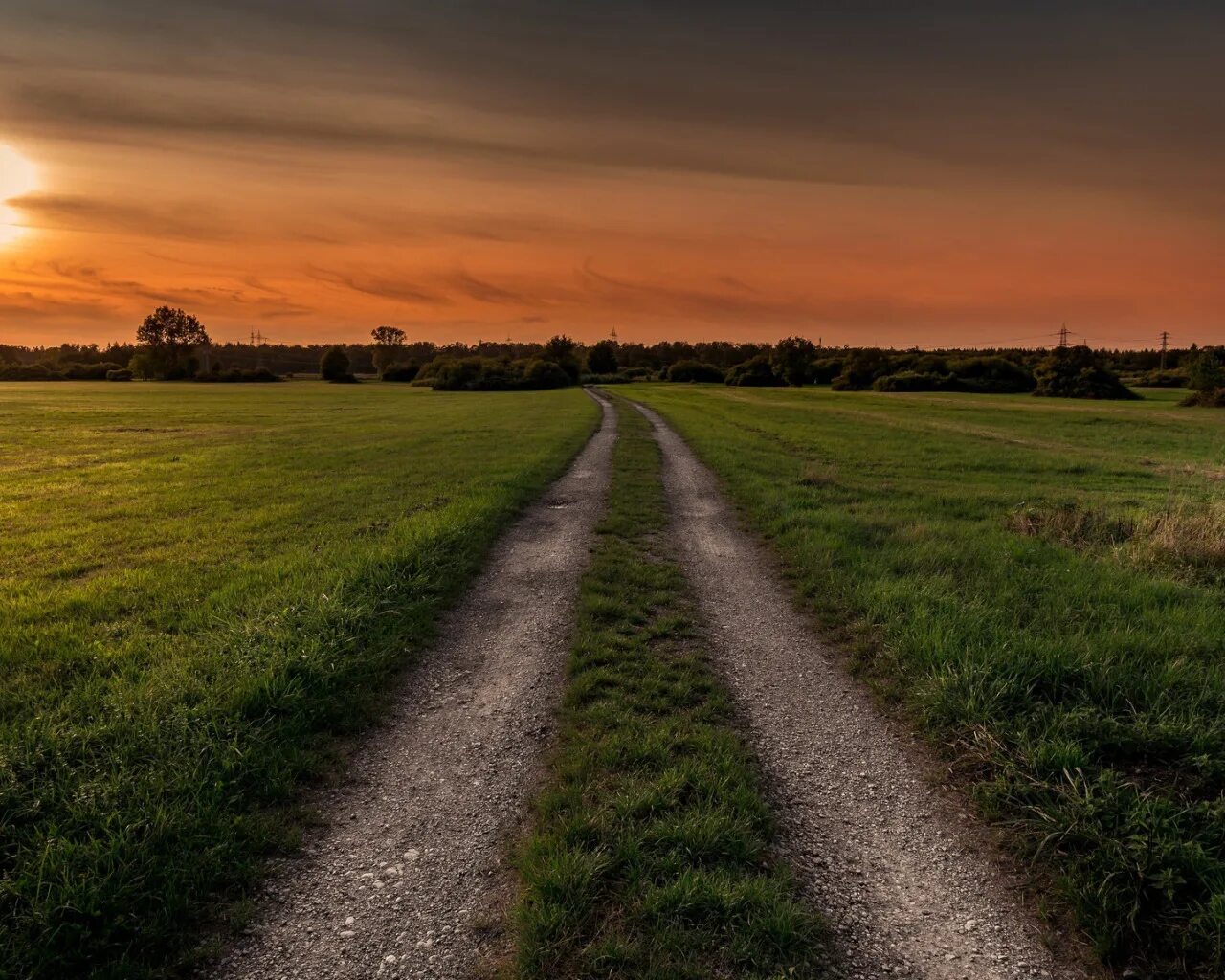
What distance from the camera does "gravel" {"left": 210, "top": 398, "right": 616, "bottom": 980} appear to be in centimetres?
359

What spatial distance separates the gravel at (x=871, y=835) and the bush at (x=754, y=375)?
111 meters

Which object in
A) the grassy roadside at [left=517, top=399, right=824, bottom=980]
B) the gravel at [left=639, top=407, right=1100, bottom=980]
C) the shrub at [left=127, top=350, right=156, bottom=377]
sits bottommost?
the gravel at [left=639, top=407, right=1100, bottom=980]

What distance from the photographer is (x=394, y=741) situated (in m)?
5.73

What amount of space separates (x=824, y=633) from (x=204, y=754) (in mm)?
6866

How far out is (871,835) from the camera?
15.0 feet

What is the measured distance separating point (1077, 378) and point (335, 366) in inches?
4838

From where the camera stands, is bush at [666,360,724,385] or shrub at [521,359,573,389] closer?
shrub at [521,359,573,389]

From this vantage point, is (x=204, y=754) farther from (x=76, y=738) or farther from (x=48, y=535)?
(x=48, y=535)

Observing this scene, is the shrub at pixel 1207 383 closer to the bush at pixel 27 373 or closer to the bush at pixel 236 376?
the bush at pixel 236 376

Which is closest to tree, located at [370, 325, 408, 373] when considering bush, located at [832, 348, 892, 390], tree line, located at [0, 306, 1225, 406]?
tree line, located at [0, 306, 1225, 406]

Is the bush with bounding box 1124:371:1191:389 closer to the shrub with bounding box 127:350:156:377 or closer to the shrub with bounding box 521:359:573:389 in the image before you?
the shrub with bounding box 521:359:573:389

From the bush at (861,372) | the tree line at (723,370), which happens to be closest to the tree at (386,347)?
the tree line at (723,370)

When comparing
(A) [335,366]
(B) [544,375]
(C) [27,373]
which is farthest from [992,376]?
(C) [27,373]

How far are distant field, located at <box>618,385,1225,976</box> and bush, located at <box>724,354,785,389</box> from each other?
97637 mm
